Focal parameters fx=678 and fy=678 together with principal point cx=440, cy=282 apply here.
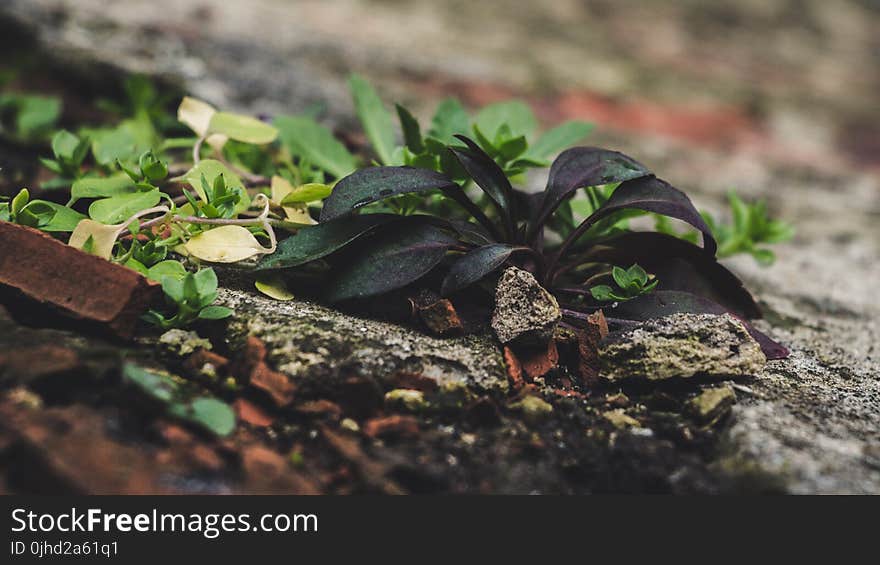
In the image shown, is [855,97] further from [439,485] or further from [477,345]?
[439,485]

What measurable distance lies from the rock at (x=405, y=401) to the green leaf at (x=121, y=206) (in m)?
0.68

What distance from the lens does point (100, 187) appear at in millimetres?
1506

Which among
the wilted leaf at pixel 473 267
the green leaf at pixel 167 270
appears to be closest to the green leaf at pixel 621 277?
the wilted leaf at pixel 473 267

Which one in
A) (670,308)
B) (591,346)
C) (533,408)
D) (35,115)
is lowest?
(35,115)

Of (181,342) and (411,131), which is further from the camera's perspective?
(411,131)

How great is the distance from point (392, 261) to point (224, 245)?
1.16 feet

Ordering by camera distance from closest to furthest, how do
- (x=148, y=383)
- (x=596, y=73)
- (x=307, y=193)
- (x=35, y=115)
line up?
(x=148, y=383) → (x=307, y=193) → (x=35, y=115) → (x=596, y=73)

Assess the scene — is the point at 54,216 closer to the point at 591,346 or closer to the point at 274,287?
the point at 274,287

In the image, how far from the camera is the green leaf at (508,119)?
1833 millimetres

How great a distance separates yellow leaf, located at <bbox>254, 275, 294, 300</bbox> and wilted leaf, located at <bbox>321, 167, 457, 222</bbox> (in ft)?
0.67

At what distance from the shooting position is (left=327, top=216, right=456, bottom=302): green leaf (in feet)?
4.36

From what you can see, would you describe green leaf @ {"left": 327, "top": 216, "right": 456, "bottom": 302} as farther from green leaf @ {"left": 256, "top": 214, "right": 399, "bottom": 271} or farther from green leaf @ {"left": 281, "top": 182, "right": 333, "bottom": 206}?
green leaf @ {"left": 281, "top": 182, "right": 333, "bottom": 206}

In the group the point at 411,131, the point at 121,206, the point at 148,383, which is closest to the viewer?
the point at 148,383

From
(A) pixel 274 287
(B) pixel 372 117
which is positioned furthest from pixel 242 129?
(A) pixel 274 287
